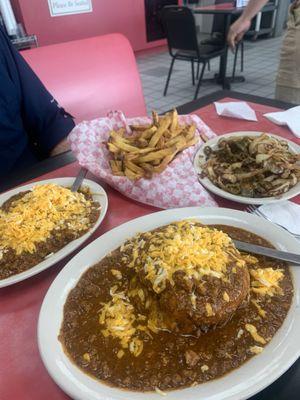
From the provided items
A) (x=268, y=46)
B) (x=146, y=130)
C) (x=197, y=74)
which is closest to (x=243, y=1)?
(x=197, y=74)

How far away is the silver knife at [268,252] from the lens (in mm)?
946

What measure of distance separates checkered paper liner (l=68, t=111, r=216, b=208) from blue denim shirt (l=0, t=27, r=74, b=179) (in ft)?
1.74

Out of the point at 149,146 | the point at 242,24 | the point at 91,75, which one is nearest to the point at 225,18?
the point at 242,24

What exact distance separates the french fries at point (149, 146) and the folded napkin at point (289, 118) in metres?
0.56

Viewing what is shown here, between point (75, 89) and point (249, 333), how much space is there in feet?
7.43

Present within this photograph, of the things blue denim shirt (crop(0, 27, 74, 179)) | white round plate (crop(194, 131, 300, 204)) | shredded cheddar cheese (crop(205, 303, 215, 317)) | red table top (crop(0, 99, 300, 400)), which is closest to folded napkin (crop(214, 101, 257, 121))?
white round plate (crop(194, 131, 300, 204))

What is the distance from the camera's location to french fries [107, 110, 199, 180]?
1479mm

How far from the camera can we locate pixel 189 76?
7.24m

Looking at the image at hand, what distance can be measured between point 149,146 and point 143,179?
0.24 m

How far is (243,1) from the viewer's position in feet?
19.5

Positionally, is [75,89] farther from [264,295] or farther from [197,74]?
[197,74]

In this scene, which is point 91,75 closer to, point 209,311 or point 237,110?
point 237,110

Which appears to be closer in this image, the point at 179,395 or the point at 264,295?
the point at 179,395

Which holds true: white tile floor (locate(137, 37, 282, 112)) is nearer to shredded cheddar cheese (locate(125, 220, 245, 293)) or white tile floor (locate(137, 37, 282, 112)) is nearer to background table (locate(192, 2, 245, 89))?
background table (locate(192, 2, 245, 89))
